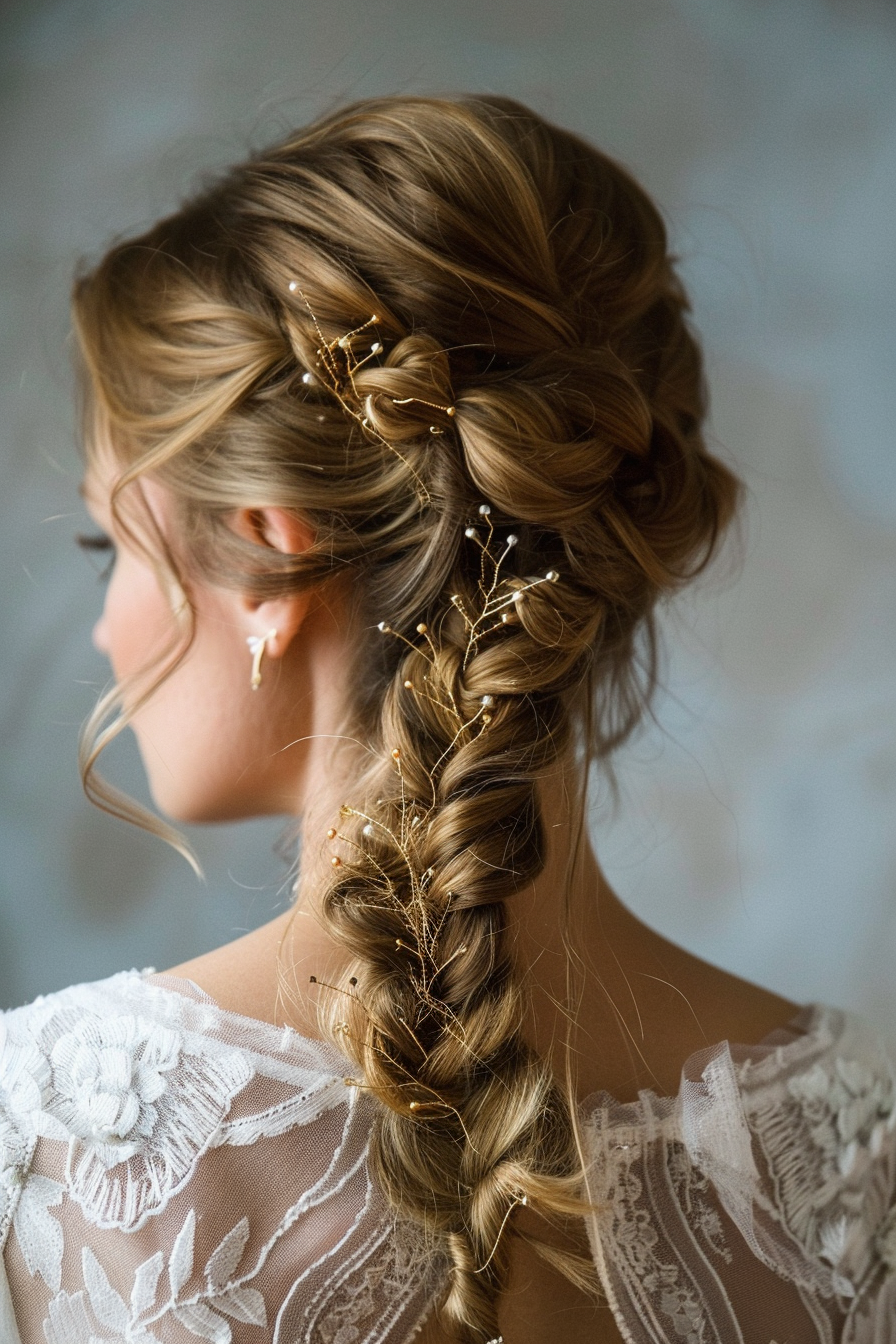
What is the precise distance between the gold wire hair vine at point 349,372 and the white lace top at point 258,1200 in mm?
450

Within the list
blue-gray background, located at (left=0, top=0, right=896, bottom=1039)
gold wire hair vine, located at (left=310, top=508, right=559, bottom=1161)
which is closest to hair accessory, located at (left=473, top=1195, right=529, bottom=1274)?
gold wire hair vine, located at (left=310, top=508, right=559, bottom=1161)

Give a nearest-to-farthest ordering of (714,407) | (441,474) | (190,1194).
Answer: (190,1194), (441,474), (714,407)

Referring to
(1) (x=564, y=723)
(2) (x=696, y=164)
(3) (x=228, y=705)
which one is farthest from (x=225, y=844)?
(2) (x=696, y=164)

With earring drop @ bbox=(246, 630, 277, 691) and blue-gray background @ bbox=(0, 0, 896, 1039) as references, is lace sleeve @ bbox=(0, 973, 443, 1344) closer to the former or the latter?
earring drop @ bbox=(246, 630, 277, 691)

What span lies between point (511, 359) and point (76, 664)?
89 cm

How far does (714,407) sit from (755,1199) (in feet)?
3.73

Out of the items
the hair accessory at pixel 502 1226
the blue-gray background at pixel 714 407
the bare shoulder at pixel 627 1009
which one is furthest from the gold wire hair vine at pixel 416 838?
the blue-gray background at pixel 714 407

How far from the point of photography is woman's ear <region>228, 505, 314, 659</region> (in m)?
0.93

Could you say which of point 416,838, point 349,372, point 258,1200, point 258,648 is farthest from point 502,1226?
point 349,372

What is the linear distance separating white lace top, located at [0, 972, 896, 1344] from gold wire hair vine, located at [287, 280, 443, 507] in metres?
0.45

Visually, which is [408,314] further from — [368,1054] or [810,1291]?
[810,1291]

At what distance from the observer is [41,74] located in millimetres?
1445

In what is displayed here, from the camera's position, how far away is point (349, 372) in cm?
89

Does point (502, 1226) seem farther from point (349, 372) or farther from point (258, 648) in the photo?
point (349, 372)
